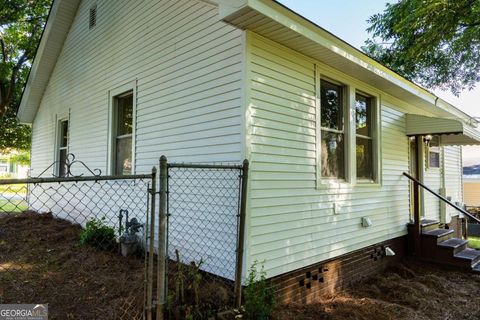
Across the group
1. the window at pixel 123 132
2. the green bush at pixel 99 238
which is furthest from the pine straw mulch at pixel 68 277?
the window at pixel 123 132

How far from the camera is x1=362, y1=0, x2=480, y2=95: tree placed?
6.54 metres

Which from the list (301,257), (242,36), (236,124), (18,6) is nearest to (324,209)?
(301,257)

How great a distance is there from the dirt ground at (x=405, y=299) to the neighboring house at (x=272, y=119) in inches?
10.8

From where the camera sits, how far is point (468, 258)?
600 centimetres

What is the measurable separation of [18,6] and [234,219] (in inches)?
542

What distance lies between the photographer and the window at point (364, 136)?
577 centimetres

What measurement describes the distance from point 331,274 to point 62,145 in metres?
7.67

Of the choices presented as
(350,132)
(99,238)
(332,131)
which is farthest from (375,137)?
(99,238)

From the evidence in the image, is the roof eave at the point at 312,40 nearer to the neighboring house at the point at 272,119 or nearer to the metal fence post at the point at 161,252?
the neighboring house at the point at 272,119

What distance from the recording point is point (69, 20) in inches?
338

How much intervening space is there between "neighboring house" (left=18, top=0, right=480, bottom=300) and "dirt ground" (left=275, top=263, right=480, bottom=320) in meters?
0.27

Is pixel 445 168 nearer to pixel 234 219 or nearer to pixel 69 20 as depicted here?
pixel 234 219

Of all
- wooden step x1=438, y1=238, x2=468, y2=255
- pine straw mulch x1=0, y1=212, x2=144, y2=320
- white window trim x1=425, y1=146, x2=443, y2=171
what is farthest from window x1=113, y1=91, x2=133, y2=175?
white window trim x1=425, y1=146, x2=443, y2=171

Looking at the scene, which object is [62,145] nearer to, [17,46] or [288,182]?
[288,182]
